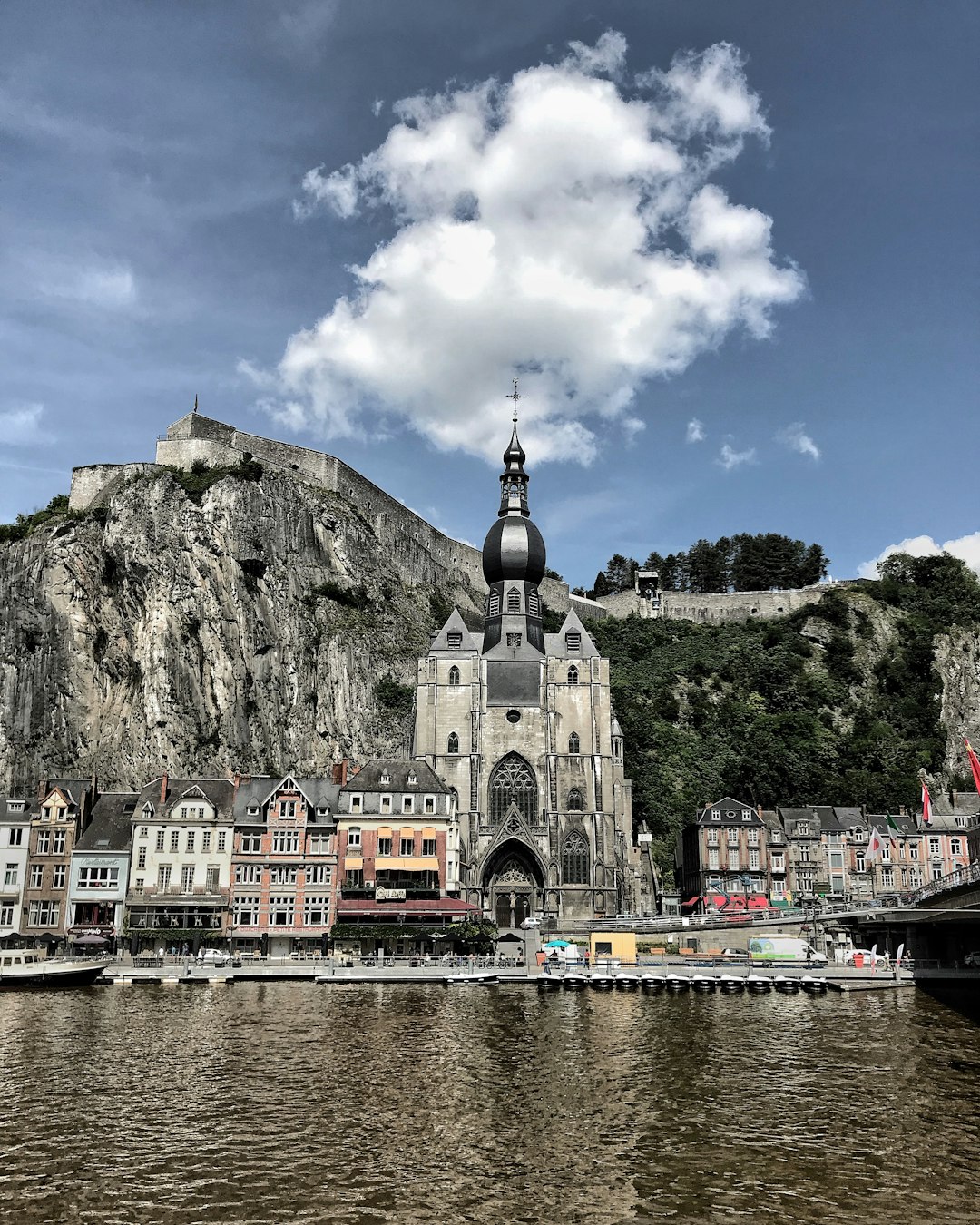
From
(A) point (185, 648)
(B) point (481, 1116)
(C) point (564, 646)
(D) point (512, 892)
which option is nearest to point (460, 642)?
(C) point (564, 646)

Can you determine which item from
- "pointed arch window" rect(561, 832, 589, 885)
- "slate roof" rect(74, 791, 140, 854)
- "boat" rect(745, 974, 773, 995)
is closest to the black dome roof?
"pointed arch window" rect(561, 832, 589, 885)

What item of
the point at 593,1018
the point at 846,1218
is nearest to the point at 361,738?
the point at 593,1018

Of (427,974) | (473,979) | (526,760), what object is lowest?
(473,979)

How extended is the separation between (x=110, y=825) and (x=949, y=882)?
136ft

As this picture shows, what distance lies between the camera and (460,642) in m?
71.4

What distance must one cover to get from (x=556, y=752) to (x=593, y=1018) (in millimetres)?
33201

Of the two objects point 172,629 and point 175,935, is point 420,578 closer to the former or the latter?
point 172,629

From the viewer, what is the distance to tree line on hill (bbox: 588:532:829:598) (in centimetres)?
12850

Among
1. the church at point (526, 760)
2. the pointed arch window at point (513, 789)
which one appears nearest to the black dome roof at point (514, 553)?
the church at point (526, 760)

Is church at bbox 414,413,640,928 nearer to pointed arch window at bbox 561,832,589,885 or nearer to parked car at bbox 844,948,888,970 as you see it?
pointed arch window at bbox 561,832,589,885

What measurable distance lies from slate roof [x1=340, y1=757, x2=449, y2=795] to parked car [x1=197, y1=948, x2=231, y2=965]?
39.2 feet

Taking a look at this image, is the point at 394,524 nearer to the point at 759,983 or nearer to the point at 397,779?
the point at 397,779

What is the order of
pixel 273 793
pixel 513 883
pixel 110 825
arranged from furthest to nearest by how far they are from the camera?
pixel 513 883 < pixel 110 825 < pixel 273 793

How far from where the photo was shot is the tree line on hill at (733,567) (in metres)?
128
